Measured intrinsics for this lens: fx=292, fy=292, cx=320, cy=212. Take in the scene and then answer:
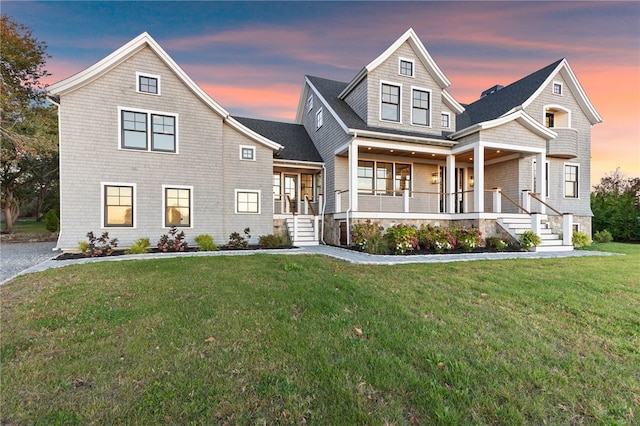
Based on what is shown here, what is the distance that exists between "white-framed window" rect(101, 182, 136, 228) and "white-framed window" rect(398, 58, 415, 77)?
12.3 m

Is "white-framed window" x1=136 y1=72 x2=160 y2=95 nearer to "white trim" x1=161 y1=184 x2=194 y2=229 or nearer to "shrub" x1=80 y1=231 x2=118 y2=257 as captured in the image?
"white trim" x1=161 y1=184 x2=194 y2=229

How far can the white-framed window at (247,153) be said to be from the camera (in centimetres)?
1254

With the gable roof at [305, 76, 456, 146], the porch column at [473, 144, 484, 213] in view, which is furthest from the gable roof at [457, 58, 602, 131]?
the gable roof at [305, 76, 456, 146]

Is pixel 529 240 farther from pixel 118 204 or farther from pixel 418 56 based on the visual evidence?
pixel 118 204

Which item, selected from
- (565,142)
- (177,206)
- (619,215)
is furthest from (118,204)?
(619,215)

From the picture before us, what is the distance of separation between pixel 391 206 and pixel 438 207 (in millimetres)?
2543

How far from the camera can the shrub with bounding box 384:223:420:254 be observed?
949 centimetres

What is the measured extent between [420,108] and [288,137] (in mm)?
6852

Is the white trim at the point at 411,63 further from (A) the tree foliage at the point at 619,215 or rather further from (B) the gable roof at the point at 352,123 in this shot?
(A) the tree foliage at the point at 619,215

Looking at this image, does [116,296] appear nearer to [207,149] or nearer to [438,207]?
[207,149]

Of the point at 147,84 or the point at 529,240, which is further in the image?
the point at 147,84

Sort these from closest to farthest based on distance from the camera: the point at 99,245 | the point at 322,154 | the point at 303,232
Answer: the point at 99,245 < the point at 303,232 < the point at 322,154

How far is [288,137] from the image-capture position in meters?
15.9

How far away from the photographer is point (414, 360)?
111 inches
